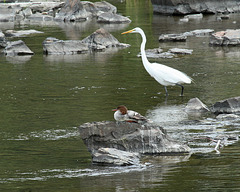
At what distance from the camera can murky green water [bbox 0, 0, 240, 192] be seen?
7.44 metres

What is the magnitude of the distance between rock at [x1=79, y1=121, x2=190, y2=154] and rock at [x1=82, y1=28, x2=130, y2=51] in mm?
14815

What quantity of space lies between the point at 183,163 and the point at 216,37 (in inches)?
639

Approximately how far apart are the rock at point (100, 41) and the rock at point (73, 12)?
1497 centimetres

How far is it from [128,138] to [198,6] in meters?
31.4

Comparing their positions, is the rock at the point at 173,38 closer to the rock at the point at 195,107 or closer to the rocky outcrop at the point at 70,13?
the rocky outcrop at the point at 70,13

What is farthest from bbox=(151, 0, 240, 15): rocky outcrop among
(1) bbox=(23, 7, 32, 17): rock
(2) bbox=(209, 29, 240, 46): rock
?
(2) bbox=(209, 29, 240, 46): rock

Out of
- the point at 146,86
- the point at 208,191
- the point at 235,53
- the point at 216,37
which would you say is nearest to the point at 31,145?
the point at 208,191

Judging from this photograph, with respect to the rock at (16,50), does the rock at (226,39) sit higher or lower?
higher

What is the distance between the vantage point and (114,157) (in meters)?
8.12

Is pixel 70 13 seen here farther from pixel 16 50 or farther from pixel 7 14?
pixel 16 50

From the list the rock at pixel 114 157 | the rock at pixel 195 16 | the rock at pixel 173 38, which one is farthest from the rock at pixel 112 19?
the rock at pixel 114 157

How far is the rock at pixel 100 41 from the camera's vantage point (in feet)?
77.3

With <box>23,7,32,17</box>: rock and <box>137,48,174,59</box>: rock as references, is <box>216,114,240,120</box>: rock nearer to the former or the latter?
<box>137,48,174,59</box>: rock

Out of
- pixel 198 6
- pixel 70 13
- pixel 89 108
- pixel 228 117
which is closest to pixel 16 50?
pixel 89 108
